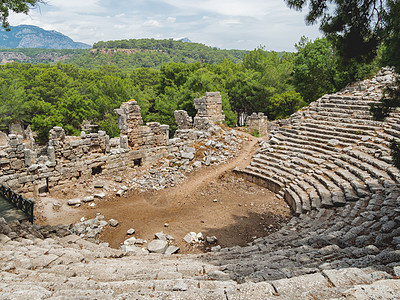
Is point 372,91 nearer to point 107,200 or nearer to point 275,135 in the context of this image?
point 275,135

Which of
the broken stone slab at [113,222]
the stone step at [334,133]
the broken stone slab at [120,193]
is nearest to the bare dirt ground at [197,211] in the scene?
the broken stone slab at [113,222]

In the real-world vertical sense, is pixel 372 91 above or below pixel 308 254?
above

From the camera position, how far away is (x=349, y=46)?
646 centimetres

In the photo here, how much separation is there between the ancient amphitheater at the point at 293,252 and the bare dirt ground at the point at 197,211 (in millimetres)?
914

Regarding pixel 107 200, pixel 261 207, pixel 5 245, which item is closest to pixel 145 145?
pixel 107 200

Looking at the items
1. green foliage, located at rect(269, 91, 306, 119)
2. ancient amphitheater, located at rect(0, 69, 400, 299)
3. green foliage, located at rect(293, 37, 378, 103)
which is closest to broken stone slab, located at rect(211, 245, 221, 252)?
ancient amphitheater, located at rect(0, 69, 400, 299)

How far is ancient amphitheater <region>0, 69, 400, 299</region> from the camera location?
348 cm

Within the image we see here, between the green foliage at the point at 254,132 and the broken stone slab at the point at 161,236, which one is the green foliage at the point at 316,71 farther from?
the broken stone slab at the point at 161,236

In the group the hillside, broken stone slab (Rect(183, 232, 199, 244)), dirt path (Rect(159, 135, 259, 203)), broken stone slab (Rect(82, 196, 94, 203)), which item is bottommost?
broken stone slab (Rect(183, 232, 199, 244))

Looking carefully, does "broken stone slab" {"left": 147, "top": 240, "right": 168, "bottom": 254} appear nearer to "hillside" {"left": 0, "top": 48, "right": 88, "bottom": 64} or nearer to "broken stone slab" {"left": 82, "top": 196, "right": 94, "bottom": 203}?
"broken stone slab" {"left": 82, "top": 196, "right": 94, "bottom": 203}

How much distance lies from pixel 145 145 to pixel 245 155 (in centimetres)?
542

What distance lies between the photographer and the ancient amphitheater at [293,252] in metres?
3.48

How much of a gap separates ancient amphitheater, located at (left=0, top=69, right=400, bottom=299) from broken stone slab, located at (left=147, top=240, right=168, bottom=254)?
1.25 metres

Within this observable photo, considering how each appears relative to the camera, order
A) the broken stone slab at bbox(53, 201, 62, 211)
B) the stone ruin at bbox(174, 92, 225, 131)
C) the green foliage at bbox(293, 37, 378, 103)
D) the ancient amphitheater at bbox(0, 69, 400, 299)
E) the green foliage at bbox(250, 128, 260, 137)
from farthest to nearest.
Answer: the green foliage at bbox(293, 37, 378, 103) < the green foliage at bbox(250, 128, 260, 137) < the stone ruin at bbox(174, 92, 225, 131) < the broken stone slab at bbox(53, 201, 62, 211) < the ancient amphitheater at bbox(0, 69, 400, 299)
